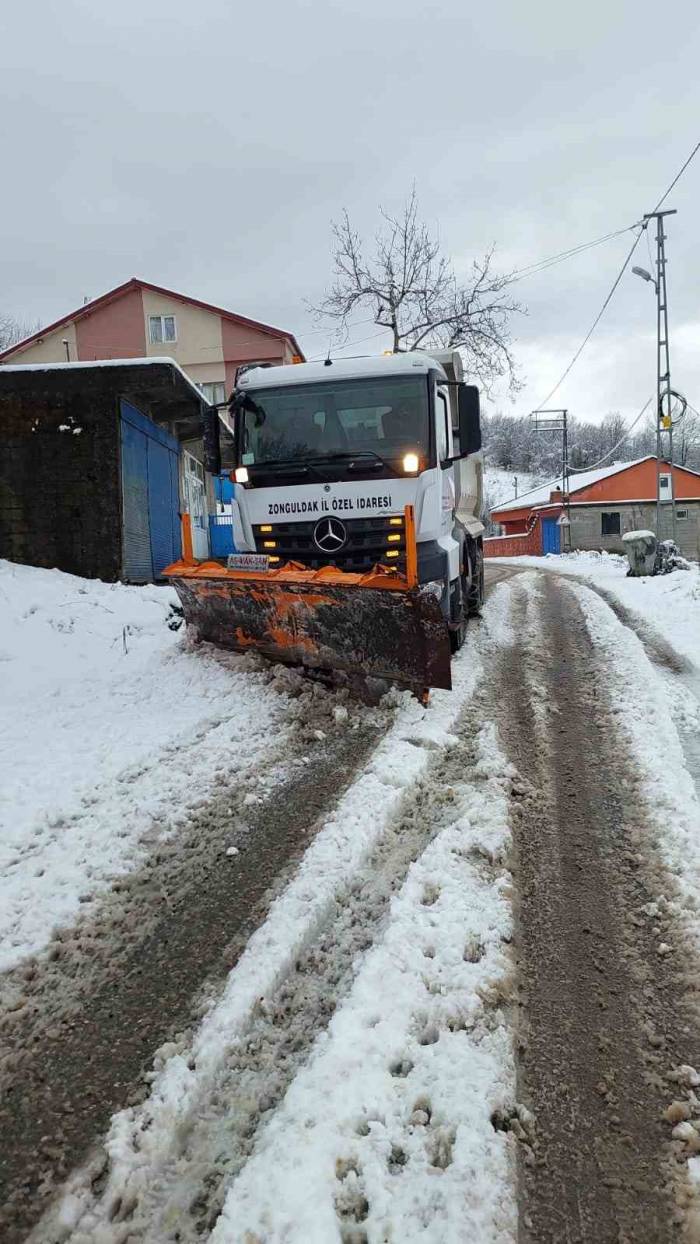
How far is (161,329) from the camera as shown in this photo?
3353 centimetres

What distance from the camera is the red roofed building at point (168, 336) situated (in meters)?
33.0

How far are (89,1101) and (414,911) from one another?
4.16ft

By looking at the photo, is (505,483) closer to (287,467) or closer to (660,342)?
(660,342)

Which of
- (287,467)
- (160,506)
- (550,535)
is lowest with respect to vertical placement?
(287,467)

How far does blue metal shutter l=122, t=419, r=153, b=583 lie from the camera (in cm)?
1127

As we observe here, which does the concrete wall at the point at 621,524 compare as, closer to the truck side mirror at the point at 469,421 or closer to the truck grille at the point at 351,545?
the truck side mirror at the point at 469,421

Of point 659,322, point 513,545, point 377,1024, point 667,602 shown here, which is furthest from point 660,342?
point 513,545

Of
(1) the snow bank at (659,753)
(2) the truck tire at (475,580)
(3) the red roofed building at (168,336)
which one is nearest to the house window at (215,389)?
(3) the red roofed building at (168,336)

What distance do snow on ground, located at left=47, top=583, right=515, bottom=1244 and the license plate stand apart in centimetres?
336

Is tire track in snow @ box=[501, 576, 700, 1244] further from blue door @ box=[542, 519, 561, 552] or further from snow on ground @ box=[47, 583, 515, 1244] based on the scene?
blue door @ box=[542, 519, 561, 552]

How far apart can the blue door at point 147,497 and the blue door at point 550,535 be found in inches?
1356

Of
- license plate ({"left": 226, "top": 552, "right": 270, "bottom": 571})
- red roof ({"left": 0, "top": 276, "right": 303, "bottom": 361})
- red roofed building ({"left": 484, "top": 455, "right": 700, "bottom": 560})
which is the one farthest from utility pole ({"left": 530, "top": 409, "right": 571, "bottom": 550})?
license plate ({"left": 226, "top": 552, "right": 270, "bottom": 571})

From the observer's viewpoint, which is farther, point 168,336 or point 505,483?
point 505,483

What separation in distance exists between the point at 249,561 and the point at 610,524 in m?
40.3
